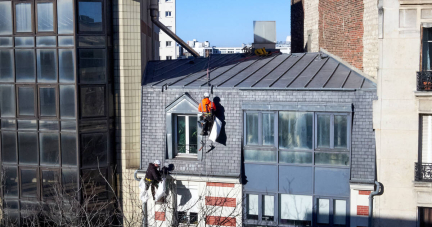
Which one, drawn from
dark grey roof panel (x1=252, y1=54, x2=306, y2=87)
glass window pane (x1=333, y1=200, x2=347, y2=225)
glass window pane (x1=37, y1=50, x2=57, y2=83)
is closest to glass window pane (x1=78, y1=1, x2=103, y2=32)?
glass window pane (x1=37, y1=50, x2=57, y2=83)

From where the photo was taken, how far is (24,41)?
1817cm

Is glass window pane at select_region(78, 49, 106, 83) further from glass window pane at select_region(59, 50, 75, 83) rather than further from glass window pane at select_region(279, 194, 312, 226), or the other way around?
glass window pane at select_region(279, 194, 312, 226)

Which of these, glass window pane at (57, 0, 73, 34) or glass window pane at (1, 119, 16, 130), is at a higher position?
glass window pane at (57, 0, 73, 34)

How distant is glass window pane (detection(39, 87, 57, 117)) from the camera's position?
717 inches

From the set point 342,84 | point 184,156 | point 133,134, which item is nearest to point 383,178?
point 342,84

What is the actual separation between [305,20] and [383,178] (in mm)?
12878

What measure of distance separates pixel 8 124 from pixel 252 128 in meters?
9.46

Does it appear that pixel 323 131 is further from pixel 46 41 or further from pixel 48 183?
pixel 46 41

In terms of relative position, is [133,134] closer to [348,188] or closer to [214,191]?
[214,191]

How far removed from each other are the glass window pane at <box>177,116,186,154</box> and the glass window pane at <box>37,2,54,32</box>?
19.5 feet

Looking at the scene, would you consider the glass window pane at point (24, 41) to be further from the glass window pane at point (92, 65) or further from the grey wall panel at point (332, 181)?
the grey wall panel at point (332, 181)

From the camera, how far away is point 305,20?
88.3 feet

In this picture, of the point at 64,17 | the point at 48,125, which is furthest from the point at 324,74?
the point at 48,125

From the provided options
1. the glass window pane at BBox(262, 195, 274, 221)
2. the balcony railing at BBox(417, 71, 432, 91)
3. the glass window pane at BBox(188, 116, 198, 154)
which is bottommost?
the glass window pane at BBox(262, 195, 274, 221)
